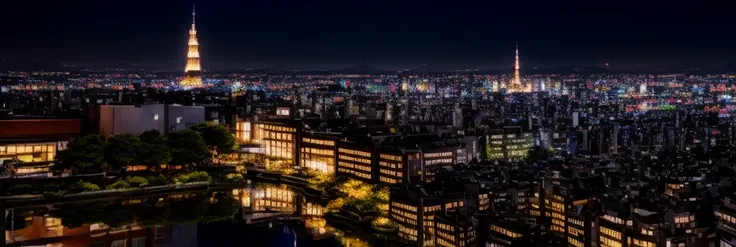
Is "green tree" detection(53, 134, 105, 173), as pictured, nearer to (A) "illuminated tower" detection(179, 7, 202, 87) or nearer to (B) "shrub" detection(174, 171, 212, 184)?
(B) "shrub" detection(174, 171, 212, 184)

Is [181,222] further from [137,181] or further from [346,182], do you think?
[346,182]

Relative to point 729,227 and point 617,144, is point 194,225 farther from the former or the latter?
point 617,144

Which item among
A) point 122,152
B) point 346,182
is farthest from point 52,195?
point 346,182

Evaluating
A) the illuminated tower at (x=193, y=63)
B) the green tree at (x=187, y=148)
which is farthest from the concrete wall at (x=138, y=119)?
the illuminated tower at (x=193, y=63)

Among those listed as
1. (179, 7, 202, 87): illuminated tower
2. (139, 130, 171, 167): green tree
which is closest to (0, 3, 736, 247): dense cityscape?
(139, 130, 171, 167): green tree

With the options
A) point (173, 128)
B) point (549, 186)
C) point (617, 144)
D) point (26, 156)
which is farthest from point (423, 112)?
point (549, 186)

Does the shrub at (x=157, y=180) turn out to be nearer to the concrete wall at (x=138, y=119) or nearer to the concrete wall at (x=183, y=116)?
the concrete wall at (x=138, y=119)
